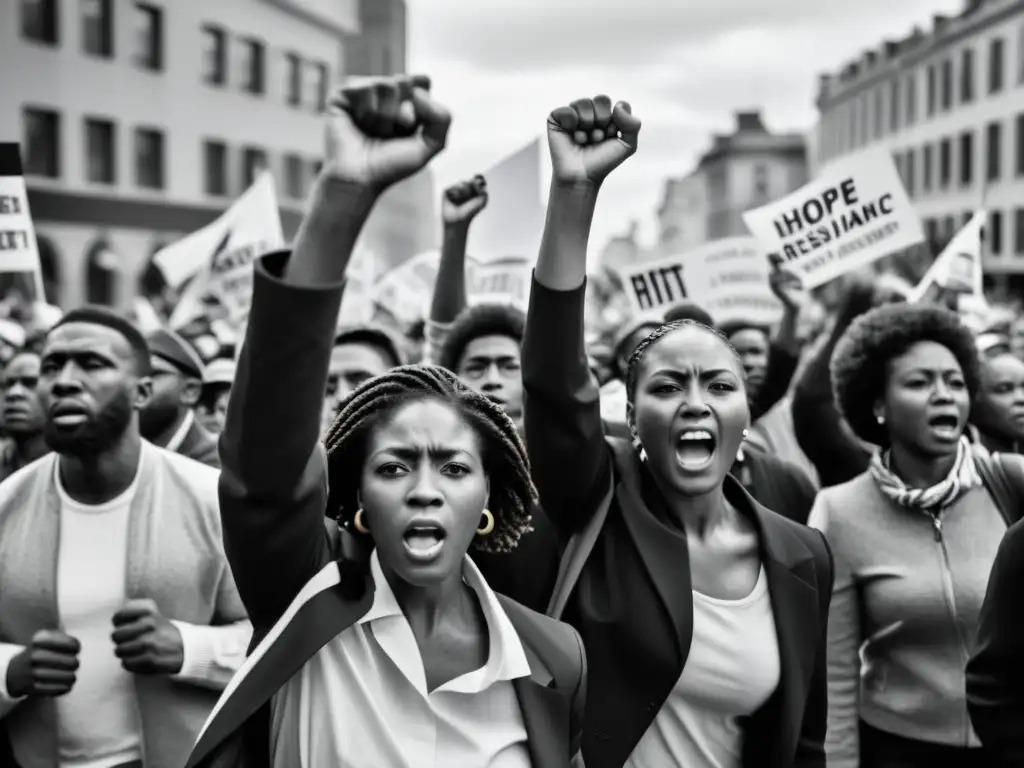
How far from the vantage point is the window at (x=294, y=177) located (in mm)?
37531

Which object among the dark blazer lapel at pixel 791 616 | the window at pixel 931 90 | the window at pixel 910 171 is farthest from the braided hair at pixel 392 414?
the window at pixel 910 171

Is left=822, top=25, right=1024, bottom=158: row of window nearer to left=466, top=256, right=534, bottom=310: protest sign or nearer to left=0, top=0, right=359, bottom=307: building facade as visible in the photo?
left=0, top=0, right=359, bottom=307: building facade

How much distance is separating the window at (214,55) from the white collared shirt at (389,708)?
33.4 m

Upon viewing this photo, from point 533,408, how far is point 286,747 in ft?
3.20

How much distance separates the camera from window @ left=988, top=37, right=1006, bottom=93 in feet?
147

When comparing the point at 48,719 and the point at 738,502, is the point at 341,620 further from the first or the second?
the point at 48,719

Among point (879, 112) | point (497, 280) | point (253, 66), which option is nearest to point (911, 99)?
point (879, 112)

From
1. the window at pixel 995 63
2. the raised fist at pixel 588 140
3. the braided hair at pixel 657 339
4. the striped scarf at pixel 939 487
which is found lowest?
the striped scarf at pixel 939 487

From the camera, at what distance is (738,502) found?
3.47m

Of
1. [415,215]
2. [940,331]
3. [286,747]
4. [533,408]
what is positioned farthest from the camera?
[415,215]

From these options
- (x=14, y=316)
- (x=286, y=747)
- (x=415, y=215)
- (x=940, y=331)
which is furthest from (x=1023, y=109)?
(x=286, y=747)

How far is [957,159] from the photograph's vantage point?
48562 millimetres

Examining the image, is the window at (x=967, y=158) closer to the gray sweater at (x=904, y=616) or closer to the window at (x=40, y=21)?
the window at (x=40, y=21)

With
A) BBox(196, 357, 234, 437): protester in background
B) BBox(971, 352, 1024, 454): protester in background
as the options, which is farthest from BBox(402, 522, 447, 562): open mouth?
BBox(196, 357, 234, 437): protester in background
